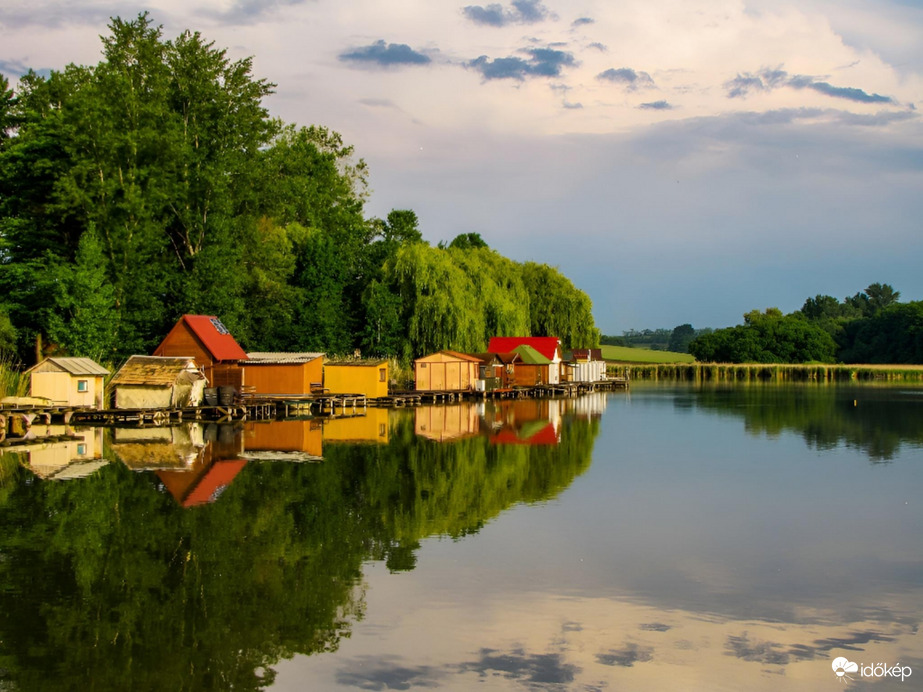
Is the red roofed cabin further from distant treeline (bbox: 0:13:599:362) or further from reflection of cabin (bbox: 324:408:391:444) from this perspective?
reflection of cabin (bbox: 324:408:391:444)

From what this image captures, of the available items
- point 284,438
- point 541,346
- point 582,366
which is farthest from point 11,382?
point 582,366

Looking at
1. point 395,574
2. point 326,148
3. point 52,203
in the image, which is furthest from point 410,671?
point 326,148

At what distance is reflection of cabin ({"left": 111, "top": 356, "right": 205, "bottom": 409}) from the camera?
48156 millimetres

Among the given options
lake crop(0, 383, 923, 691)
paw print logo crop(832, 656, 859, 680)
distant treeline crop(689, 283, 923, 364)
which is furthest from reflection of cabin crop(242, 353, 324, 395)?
distant treeline crop(689, 283, 923, 364)

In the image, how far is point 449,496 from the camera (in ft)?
90.1

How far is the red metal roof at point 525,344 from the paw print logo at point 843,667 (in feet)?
234

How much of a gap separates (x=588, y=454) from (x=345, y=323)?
3976 cm

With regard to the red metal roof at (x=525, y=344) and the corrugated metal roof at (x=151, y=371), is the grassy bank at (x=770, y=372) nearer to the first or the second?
the red metal roof at (x=525, y=344)

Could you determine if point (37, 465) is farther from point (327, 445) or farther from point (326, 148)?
point (326, 148)

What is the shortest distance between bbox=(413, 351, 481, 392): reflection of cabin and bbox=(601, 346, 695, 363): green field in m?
98.0

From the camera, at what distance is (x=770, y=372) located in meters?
135

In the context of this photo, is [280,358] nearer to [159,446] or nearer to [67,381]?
[67,381]

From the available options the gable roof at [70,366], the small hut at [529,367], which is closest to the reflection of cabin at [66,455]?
the gable roof at [70,366]

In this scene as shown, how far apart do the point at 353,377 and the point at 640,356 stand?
420 feet
